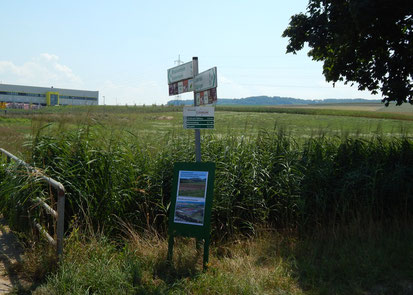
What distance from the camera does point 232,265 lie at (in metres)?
4.39

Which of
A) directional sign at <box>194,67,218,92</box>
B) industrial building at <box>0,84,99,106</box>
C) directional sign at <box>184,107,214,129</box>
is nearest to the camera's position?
directional sign at <box>194,67,218,92</box>

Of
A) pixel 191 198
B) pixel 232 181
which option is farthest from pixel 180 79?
pixel 191 198

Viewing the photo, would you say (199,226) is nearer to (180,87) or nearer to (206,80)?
(206,80)

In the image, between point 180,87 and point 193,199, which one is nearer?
point 193,199

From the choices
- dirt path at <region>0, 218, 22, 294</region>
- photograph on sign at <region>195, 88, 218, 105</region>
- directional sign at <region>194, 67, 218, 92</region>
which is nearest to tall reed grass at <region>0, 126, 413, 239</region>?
dirt path at <region>0, 218, 22, 294</region>

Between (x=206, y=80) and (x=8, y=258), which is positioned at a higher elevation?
(x=206, y=80)

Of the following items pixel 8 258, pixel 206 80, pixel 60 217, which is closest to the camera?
pixel 60 217

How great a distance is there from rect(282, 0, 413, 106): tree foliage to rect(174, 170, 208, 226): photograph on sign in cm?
449

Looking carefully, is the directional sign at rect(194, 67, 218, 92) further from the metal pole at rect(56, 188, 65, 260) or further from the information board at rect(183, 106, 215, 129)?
the metal pole at rect(56, 188, 65, 260)

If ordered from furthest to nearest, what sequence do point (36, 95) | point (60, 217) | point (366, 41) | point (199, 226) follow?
point (36, 95) < point (366, 41) < point (199, 226) < point (60, 217)

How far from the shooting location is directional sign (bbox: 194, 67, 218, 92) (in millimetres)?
4949

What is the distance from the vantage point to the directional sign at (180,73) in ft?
17.9

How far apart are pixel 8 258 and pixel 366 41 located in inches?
315

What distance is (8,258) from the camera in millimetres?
4531
